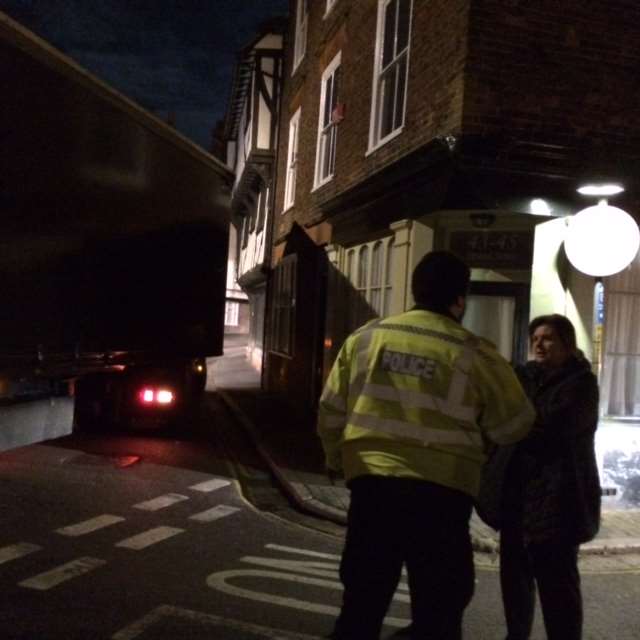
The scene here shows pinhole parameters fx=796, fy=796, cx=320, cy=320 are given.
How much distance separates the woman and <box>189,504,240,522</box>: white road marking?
3611mm

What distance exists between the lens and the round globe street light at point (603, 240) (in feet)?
Answer: 23.5

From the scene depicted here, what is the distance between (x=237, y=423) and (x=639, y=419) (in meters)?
6.97

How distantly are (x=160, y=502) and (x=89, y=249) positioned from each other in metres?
2.45

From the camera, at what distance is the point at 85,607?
4508 mm

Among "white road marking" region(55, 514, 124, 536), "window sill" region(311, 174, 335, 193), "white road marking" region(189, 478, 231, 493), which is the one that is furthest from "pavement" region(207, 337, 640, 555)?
"window sill" region(311, 174, 335, 193)

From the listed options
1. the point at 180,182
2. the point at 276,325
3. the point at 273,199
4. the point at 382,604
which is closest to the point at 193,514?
the point at 180,182

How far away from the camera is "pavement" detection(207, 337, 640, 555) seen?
6742mm

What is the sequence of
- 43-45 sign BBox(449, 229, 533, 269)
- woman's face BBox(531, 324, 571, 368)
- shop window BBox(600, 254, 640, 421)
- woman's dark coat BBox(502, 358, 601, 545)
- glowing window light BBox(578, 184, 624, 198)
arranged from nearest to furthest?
woman's dark coat BBox(502, 358, 601, 545) < woman's face BBox(531, 324, 571, 368) < glowing window light BBox(578, 184, 624, 198) < shop window BBox(600, 254, 640, 421) < 43-45 sign BBox(449, 229, 533, 269)

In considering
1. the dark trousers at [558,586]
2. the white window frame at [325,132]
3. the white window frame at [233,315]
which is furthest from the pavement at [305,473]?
the white window frame at [233,315]

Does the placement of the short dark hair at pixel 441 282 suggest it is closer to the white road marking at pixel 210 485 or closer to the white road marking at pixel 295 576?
the white road marking at pixel 295 576

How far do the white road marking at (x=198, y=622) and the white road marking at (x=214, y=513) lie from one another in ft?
7.40

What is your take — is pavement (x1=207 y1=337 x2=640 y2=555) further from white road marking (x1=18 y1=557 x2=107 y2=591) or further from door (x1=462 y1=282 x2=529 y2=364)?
white road marking (x1=18 y1=557 x2=107 y2=591)

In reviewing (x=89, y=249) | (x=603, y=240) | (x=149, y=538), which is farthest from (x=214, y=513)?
(x=603, y=240)

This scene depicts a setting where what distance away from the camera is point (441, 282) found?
300cm
